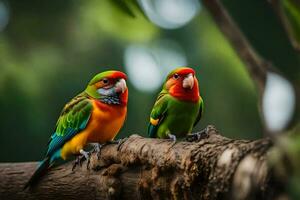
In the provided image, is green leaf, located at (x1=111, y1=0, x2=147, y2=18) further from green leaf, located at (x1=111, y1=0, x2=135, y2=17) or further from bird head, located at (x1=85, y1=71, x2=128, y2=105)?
bird head, located at (x1=85, y1=71, x2=128, y2=105)

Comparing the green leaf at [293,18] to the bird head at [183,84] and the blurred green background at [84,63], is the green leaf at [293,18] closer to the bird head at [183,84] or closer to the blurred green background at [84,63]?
the bird head at [183,84]

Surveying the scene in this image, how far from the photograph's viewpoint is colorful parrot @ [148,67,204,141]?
4001mm

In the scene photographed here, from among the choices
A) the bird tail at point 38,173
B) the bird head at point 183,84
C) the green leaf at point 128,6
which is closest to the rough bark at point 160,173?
the bird tail at point 38,173

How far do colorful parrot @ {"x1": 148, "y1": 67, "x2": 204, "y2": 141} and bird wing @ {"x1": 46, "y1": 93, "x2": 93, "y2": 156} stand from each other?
1.51 feet

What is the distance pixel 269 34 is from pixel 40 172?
894 centimetres

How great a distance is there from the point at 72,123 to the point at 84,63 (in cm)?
720

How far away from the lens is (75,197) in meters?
3.51

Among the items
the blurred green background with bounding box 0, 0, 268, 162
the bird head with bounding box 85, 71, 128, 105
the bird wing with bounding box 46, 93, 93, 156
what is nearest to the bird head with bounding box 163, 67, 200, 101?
the bird head with bounding box 85, 71, 128, 105

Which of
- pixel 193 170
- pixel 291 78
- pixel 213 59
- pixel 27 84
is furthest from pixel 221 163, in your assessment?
pixel 213 59

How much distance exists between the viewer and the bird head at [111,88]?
13.4 ft

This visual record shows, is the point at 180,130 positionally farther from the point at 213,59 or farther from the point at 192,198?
the point at 213,59

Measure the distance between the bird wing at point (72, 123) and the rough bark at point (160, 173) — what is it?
0.89ft

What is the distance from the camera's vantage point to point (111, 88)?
161 inches

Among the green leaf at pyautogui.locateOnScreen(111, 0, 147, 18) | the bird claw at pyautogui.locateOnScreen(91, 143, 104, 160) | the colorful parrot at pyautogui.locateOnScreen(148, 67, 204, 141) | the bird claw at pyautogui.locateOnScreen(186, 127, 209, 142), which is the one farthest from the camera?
the colorful parrot at pyautogui.locateOnScreen(148, 67, 204, 141)
